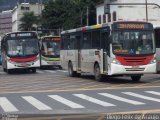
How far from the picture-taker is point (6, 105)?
1658 centimetres

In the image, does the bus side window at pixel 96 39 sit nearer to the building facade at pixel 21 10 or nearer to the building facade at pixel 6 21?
the building facade at pixel 21 10

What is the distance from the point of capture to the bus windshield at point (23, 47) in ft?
125

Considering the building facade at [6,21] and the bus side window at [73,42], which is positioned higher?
the building facade at [6,21]

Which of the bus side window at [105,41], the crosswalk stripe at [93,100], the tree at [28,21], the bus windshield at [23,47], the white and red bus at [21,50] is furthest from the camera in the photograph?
the tree at [28,21]

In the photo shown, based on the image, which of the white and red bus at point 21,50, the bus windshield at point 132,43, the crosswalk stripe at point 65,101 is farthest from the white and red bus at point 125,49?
the white and red bus at point 21,50

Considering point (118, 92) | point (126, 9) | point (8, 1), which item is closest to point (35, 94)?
point (118, 92)

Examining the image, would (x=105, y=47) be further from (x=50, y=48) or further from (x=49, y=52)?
(x=50, y=48)

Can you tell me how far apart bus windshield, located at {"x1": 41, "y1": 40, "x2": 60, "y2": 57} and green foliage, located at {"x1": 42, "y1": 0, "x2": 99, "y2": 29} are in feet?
155

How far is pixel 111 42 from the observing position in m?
24.7

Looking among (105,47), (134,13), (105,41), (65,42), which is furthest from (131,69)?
(134,13)

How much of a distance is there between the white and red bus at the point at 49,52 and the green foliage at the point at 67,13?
47.3m

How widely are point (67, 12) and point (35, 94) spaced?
85.9 metres

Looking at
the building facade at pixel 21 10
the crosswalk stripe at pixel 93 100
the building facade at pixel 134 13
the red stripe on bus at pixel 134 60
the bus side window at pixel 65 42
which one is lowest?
the crosswalk stripe at pixel 93 100

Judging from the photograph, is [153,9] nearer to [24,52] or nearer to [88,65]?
[24,52]
